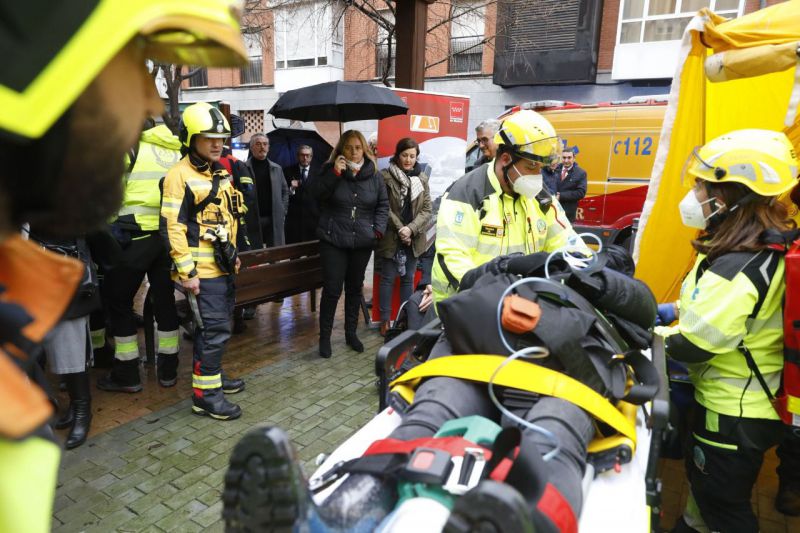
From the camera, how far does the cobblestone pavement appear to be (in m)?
2.67

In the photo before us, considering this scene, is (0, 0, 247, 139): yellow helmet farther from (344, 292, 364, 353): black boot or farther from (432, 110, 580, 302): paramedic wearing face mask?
(344, 292, 364, 353): black boot

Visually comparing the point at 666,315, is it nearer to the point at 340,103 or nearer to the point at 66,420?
the point at 340,103

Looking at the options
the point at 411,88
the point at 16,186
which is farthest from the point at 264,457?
the point at 411,88

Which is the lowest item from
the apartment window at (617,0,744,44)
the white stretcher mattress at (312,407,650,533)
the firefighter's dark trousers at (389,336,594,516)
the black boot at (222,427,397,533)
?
the white stretcher mattress at (312,407,650,533)

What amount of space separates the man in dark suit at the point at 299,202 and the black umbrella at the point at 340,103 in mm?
699

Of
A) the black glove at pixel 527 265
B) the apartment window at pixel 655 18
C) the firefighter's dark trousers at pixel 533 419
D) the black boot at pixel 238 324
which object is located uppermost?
the apartment window at pixel 655 18

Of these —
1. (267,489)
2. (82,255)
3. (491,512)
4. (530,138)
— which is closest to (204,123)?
(82,255)

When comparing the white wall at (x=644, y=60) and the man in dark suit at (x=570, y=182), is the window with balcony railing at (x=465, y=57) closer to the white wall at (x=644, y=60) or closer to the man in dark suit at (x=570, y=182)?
the white wall at (x=644, y=60)

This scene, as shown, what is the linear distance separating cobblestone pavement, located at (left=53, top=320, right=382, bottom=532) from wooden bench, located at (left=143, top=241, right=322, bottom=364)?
0.67m

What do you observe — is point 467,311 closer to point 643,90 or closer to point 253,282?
point 253,282

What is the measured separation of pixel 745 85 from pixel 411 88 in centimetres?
376

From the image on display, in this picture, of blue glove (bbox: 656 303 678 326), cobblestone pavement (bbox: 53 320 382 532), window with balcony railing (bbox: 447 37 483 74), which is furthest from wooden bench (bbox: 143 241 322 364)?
window with balcony railing (bbox: 447 37 483 74)

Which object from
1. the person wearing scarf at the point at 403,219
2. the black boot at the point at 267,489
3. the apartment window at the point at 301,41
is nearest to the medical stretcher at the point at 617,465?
the black boot at the point at 267,489

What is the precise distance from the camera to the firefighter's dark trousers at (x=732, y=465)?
2.27 m
